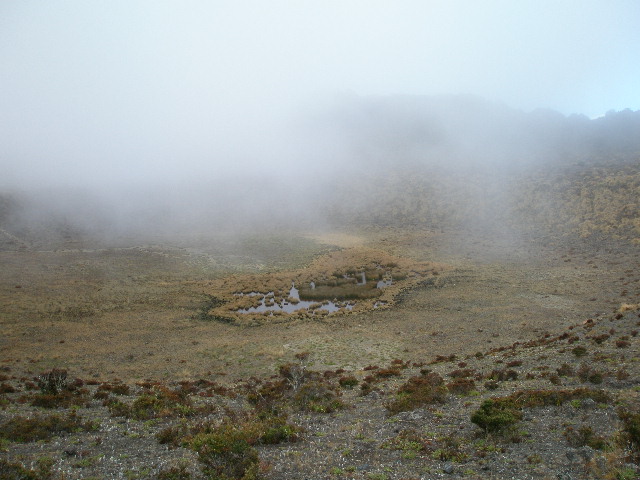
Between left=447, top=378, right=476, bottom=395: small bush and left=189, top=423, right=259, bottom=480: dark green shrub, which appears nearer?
left=189, top=423, right=259, bottom=480: dark green shrub

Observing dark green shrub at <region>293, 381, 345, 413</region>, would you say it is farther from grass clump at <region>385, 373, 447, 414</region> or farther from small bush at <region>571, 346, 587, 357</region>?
small bush at <region>571, 346, 587, 357</region>

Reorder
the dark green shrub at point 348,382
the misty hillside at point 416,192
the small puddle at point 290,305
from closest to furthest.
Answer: the dark green shrub at point 348,382 < the small puddle at point 290,305 < the misty hillside at point 416,192

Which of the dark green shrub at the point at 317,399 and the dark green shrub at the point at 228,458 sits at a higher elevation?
the dark green shrub at the point at 228,458

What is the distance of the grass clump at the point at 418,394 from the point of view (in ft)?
→ 54.9

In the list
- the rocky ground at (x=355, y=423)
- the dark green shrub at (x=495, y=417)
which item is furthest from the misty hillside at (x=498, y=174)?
the dark green shrub at (x=495, y=417)

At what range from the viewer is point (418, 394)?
17766mm

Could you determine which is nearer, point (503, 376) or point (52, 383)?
point (503, 376)

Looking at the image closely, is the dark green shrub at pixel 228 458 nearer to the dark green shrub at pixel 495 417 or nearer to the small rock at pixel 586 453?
the dark green shrub at pixel 495 417

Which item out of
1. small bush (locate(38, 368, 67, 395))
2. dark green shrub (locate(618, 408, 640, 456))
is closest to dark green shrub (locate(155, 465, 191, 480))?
small bush (locate(38, 368, 67, 395))

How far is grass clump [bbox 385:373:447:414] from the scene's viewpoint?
16.7 m

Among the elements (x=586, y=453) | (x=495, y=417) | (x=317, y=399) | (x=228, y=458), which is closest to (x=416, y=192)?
(x=317, y=399)

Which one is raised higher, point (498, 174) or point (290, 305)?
point (498, 174)

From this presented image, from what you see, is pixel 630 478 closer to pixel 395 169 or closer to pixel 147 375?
pixel 147 375

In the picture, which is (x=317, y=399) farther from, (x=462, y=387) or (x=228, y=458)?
(x=228, y=458)
